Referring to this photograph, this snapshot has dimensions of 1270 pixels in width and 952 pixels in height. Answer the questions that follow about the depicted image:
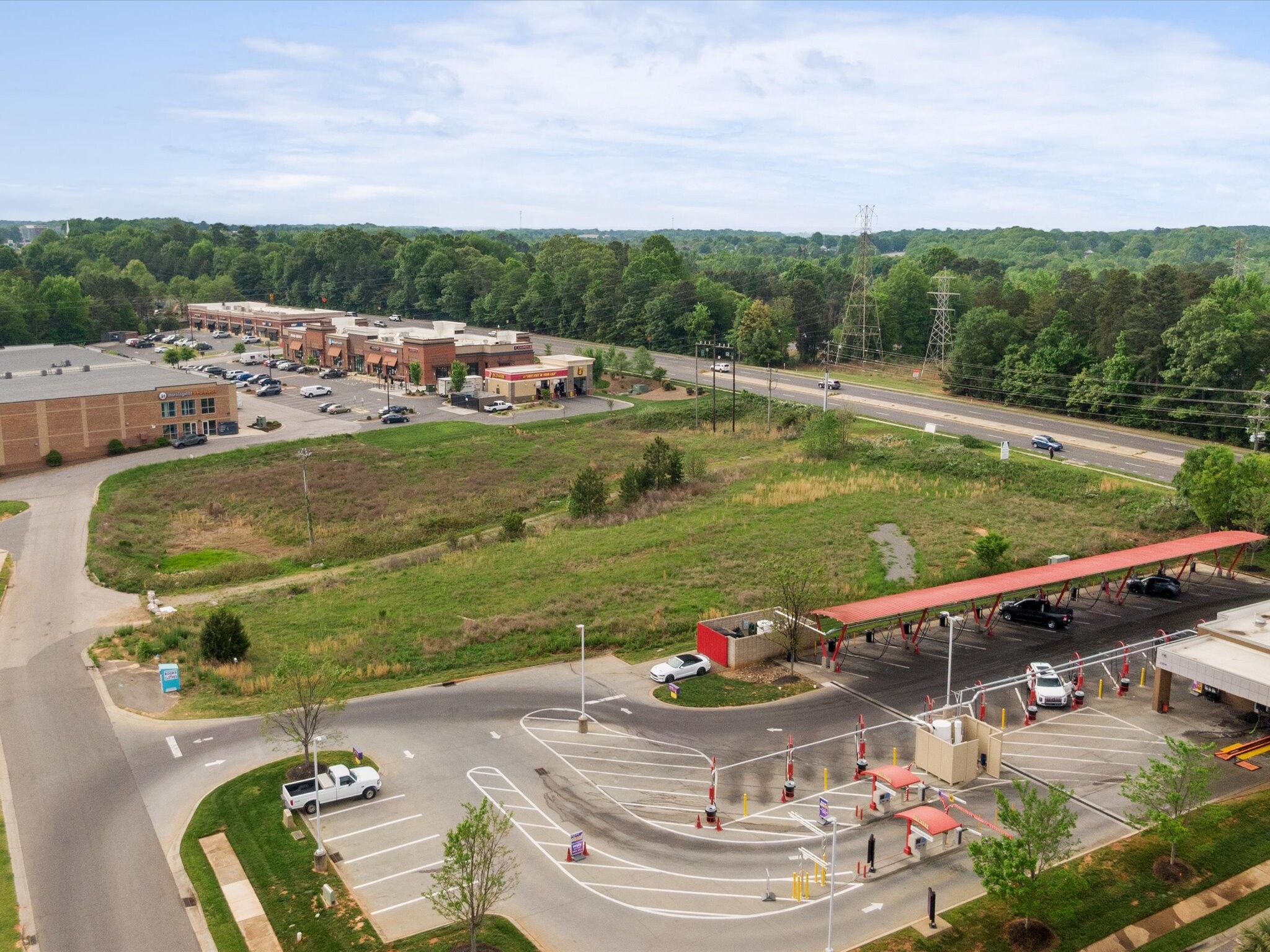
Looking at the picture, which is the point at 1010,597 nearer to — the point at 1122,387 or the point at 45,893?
the point at 45,893

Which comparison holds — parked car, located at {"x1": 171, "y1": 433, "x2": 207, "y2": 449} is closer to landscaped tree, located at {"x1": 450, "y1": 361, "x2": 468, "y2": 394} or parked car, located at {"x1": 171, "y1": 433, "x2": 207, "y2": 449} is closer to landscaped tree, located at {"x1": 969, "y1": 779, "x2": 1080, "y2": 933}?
landscaped tree, located at {"x1": 450, "y1": 361, "x2": 468, "y2": 394}

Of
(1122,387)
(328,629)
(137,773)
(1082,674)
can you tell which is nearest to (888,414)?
(1122,387)

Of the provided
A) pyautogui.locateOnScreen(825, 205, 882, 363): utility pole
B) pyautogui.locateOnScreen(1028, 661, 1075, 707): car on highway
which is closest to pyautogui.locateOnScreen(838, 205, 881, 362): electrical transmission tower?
pyautogui.locateOnScreen(825, 205, 882, 363): utility pole

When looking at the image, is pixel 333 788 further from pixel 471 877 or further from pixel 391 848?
pixel 471 877

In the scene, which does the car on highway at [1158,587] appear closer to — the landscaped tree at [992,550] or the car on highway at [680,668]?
the landscaped tree at [992,550]

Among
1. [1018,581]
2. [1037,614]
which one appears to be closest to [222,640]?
[1018,581]
